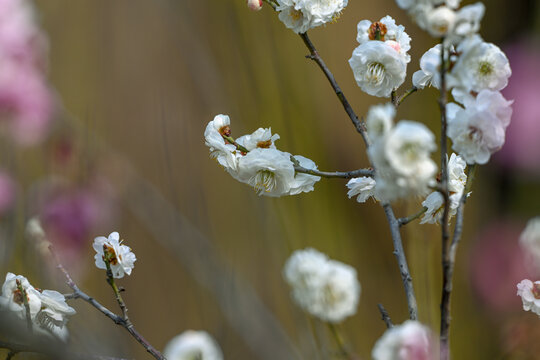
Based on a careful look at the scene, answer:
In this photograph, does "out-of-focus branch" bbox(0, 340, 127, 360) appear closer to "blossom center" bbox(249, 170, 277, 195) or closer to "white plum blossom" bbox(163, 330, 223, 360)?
"white plum blossom" bbox(163, 330, 223, 360)

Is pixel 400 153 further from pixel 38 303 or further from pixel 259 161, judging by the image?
pixel 38 303

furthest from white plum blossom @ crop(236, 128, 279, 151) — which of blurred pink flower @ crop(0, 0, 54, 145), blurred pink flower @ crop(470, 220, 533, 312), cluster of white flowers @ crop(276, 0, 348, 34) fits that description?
blurred pink flower @ crop(470, 220, 533, 312)

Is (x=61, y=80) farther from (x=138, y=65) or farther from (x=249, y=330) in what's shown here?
(x=249, y=330)

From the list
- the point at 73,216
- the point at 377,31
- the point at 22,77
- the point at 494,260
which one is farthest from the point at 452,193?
the point at 494,260

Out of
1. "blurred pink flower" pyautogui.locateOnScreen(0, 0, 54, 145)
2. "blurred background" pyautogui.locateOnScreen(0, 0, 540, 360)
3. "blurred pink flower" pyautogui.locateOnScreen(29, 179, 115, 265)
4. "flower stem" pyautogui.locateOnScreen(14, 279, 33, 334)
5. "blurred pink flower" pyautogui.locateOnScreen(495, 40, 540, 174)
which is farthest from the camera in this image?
"blurred pink flower" pyautogui.locateOnScreen(495, 40, 540, 174)

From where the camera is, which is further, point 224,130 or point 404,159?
point 224,130
